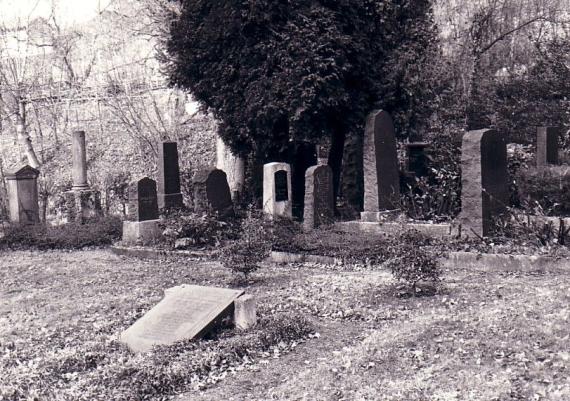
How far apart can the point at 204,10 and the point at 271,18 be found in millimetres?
1961

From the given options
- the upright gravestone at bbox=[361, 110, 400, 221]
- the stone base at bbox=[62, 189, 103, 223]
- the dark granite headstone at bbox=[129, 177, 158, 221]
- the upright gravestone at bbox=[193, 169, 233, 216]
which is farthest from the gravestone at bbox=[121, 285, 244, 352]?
the stone base at bbox=[62, 189, 103, 223]

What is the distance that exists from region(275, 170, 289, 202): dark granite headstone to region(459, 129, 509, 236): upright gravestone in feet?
14.6

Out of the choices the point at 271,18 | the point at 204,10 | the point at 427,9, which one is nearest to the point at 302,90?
the point at 271,18

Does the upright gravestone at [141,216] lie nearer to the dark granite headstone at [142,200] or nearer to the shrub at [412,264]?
the dark granite headstone at [142,200]

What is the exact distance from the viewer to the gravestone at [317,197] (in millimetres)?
12422

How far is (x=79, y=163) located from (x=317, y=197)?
8.05 meters

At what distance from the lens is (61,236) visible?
14492 millimetres

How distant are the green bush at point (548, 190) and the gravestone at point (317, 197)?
3.66 metres

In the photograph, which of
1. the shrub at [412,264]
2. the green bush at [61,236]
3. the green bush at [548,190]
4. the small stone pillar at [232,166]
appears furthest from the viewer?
the small stone pillar at [232,166]

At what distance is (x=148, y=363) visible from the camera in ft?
19.4

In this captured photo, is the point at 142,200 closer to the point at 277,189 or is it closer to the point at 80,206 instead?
the point at 277,189

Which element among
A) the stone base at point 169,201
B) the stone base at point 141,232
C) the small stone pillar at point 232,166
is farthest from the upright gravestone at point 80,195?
the small stone pillar at point 232,166

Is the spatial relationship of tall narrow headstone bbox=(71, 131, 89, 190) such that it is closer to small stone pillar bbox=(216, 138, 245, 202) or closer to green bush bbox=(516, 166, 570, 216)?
small stone pillar bbox=(216, 138, 245, 202)

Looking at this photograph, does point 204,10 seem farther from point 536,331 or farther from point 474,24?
point 536,331
